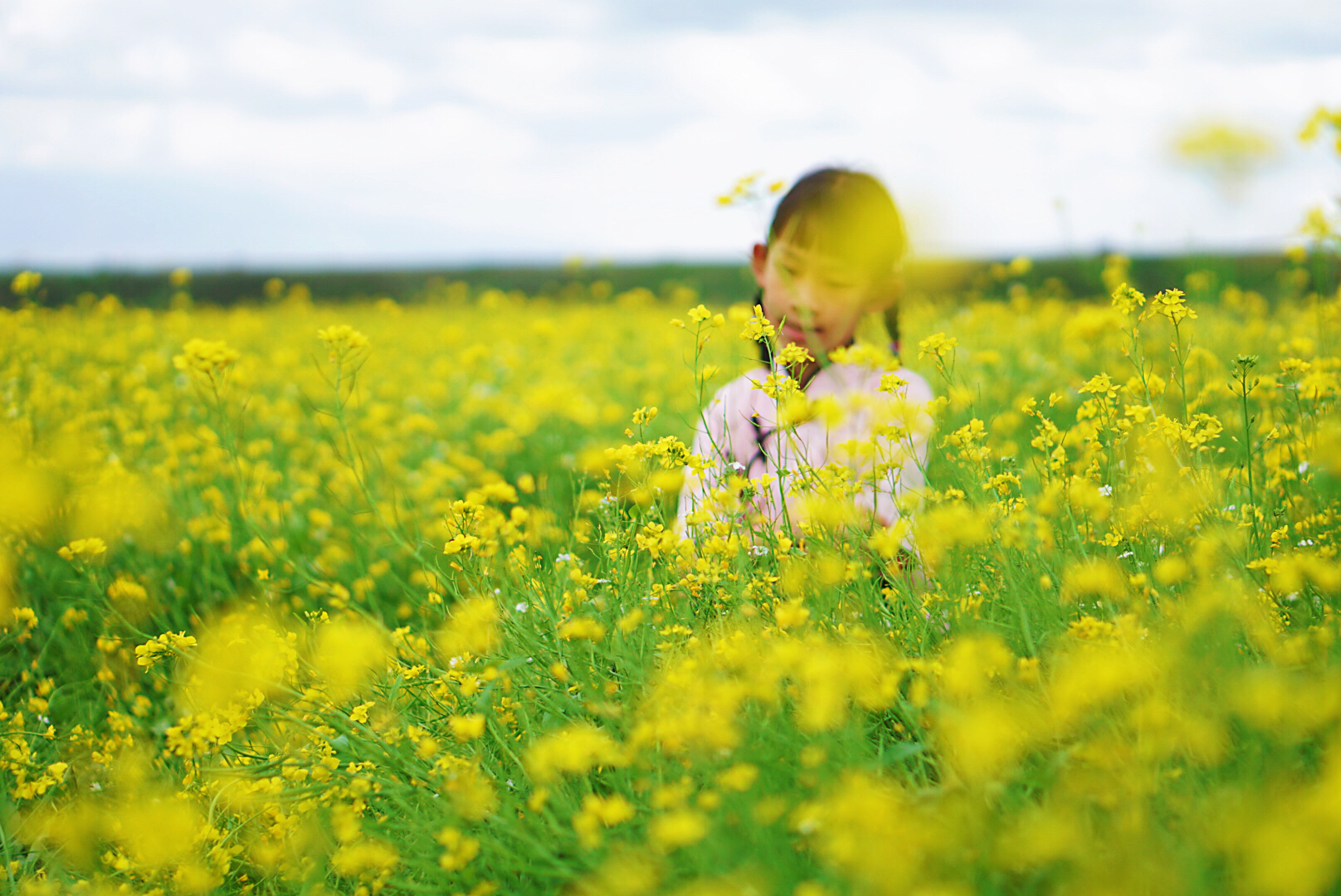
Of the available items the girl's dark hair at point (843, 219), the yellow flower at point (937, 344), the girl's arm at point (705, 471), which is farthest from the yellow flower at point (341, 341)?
the yellow flower at point (937, 344)

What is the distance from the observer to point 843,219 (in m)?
2.40

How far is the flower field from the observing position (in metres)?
0.98

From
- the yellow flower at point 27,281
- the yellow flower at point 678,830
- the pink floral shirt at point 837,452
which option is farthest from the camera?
the yellow flower at point 27,281

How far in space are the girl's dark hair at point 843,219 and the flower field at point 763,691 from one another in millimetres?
569

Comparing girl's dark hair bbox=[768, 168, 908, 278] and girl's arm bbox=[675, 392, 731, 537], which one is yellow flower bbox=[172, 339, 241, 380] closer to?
girl's arm bbox=[675, 392, 731, 537]

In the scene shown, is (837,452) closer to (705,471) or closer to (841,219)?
(705,471)

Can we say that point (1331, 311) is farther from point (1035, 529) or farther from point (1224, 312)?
point (1224, 312)

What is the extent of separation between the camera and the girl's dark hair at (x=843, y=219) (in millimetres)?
2400

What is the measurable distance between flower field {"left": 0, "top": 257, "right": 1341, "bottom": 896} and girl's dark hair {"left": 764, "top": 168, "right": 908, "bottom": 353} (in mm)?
569

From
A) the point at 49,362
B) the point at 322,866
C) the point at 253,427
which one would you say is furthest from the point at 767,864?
the point at 49,362

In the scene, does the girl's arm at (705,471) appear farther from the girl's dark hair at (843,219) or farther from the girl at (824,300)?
the girl's dark hair at (843,219)

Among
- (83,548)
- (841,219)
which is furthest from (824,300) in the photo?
(83,548)

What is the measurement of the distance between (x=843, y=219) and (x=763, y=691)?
1699 mm

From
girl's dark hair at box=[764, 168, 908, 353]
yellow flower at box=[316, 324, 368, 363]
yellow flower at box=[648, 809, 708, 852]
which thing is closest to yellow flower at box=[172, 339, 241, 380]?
yellow flower at box=[316, 324, 368, 363]
